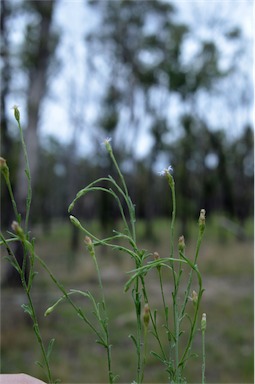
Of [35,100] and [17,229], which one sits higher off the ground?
[17,229]

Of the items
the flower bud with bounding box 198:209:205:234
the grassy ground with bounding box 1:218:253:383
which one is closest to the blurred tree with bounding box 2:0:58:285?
the grassy ground with bounding box 1:218:253:383

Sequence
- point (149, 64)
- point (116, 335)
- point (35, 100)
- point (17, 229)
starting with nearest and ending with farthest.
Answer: point (17, 229)
point (116, 335)
point (35, 100)
point (149, 64)

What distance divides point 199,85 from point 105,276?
6.23 m

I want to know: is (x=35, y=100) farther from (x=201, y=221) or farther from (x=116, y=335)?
(x=201, y=221)

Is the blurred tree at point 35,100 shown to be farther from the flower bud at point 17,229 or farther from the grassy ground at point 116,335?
the flower bud at point 17,229

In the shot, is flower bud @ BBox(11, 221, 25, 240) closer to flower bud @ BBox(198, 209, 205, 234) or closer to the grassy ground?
flower bud @ BBox(198, 209, 205, 234)

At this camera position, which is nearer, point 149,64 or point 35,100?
point 35,100

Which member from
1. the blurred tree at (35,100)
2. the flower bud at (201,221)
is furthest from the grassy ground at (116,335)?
the flower bud at (201,221)

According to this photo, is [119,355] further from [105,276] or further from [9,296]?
[105,276]

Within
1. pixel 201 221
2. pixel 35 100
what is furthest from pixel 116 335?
pixel 201 221

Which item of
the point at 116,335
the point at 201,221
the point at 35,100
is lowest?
the point at 116,335

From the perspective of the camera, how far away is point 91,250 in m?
0.54

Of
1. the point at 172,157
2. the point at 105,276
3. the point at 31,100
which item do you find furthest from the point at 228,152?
the point at 31,100

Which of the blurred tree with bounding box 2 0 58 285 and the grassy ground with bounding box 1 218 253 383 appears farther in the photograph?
the blurred tree with bounding box 2 0 58 285
